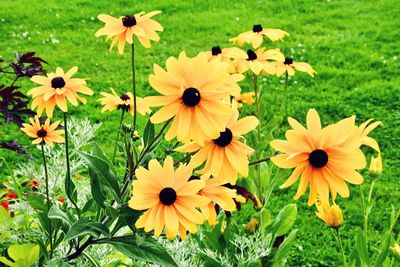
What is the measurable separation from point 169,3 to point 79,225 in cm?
628

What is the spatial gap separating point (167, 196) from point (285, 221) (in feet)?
3.64

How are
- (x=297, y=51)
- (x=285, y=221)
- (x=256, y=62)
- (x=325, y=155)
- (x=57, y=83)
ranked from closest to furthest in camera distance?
(x=325, y=155) < (x=57, y=83) < (x=256, y=62) < (x=285, y=221) < (x=297, y=51)

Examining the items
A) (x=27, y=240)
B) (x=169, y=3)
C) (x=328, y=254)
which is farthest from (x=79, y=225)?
(x=169, y=3)

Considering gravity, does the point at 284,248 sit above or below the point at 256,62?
below

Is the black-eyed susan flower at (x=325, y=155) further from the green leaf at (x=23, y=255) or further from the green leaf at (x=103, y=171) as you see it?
the green leaf at (x=23, y=255)

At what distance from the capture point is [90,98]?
5.20 meters

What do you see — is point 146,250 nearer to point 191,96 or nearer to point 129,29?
point 191,96

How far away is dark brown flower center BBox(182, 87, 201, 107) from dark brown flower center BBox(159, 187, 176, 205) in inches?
7.4

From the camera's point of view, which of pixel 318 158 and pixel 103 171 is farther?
pixel 103 171

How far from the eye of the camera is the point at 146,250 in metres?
1.40

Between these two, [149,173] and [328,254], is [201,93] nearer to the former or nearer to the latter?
[149,173]

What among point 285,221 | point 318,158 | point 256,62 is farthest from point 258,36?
point 318,158

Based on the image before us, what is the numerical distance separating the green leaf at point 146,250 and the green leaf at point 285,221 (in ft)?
2.90

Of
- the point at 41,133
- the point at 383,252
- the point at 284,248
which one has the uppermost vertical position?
the point at 41,133
